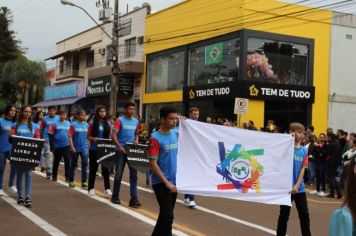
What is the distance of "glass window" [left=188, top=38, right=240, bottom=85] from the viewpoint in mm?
24953

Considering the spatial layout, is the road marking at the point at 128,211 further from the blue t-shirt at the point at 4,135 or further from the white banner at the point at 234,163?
the blue t-shirt at the point at 4,135

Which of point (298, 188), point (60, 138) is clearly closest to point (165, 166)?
point (298, 188)

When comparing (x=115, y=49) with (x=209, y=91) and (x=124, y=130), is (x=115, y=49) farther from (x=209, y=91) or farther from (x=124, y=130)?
(x=124, y=130)

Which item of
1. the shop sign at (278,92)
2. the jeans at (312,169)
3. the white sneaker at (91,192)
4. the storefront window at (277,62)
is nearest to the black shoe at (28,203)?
the white sneaker at (91,192)

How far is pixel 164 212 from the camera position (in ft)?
20.0

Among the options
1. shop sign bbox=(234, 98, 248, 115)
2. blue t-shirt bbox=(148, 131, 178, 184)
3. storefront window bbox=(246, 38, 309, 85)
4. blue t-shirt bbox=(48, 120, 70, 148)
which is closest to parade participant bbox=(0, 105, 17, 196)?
blue t-shirt bbox=(48, 120, 70, 148)

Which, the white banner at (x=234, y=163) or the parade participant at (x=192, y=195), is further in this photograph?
the parade participant at (x=192, y=195)

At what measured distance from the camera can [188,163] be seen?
6578mm

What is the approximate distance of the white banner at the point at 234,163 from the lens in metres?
6.62

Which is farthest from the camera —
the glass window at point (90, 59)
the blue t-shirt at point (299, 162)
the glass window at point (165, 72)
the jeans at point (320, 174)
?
the glass window at point (90, 59)

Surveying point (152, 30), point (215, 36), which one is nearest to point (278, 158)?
point (215, 36)

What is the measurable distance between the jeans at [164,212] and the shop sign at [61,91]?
37.9 meters

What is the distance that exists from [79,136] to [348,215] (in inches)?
395

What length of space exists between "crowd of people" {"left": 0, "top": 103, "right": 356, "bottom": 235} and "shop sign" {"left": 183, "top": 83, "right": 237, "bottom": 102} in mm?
5817
